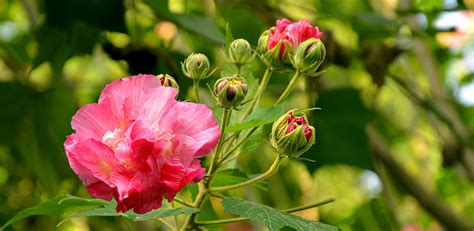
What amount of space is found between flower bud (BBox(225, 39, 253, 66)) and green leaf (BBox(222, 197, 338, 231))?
0.34ft

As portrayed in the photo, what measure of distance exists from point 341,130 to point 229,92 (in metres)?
0.51

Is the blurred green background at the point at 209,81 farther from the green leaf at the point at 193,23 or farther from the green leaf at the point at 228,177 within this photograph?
the green leaf at the point at 228,177

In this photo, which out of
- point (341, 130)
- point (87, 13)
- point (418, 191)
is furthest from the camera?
point (418, 191)

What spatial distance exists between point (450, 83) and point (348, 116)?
729 mm

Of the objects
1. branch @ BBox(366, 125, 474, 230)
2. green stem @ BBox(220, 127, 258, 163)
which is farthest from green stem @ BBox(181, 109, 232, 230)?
branch @ BBox(366, 125, 474, 230)

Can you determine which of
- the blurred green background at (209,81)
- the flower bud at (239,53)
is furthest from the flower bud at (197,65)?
the blurred green background at (209,81)

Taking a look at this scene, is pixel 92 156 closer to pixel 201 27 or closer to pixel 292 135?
pixel 292 135

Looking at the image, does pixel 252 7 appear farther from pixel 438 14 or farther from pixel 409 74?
pixel 409 74

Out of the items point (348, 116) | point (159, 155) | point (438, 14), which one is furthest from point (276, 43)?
point (438, 14)

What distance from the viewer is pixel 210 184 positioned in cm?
55

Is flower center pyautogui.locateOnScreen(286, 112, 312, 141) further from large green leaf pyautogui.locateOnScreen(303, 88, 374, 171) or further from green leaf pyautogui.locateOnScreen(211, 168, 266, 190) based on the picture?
large green leaf pyautogui.locateOnScreen(303, 88, 374, 171)

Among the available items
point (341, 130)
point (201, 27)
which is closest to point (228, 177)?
point (201, 27)

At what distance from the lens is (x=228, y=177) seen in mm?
553

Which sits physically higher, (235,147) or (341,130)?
(235,147)
